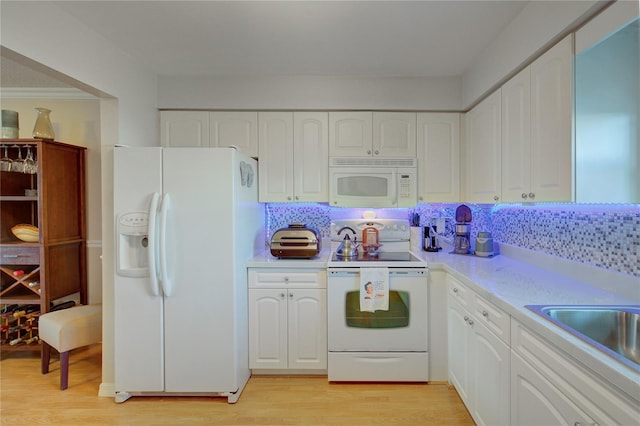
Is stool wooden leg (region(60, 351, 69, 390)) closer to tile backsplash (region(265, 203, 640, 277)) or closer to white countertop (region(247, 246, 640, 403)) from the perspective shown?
white countertop (region(247, 246, 640, 403))

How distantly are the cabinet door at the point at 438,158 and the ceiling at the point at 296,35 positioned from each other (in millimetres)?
412

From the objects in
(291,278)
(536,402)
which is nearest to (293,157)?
(291,278)

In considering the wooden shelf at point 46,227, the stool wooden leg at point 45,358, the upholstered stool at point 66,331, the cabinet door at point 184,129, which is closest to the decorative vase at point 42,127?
the wooden shelf at point 46,227

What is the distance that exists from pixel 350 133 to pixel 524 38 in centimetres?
134

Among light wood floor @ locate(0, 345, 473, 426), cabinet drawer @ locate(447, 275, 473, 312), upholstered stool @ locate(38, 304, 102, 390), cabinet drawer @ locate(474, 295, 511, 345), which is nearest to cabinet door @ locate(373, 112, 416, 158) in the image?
cabinet drawer @ locate(447, 275, 473, 312)

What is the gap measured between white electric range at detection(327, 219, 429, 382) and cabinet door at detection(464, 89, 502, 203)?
76 centimetres

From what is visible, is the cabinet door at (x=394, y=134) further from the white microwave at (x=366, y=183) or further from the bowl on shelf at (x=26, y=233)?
the bowl on shelf at (x=26, y=233)

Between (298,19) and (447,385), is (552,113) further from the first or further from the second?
(447,385)

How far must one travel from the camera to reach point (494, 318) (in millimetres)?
1480

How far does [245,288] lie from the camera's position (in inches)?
90.0

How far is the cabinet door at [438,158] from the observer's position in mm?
2707

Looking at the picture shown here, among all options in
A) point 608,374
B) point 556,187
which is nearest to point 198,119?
point 556,187

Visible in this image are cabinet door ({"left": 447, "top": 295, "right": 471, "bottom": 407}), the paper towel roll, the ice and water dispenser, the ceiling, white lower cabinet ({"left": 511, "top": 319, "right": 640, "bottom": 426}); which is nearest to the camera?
white lower cabinet ({"left": 511, "top": 319, "right": 640, "bottom": 426})

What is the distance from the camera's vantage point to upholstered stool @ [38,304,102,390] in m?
2.18
